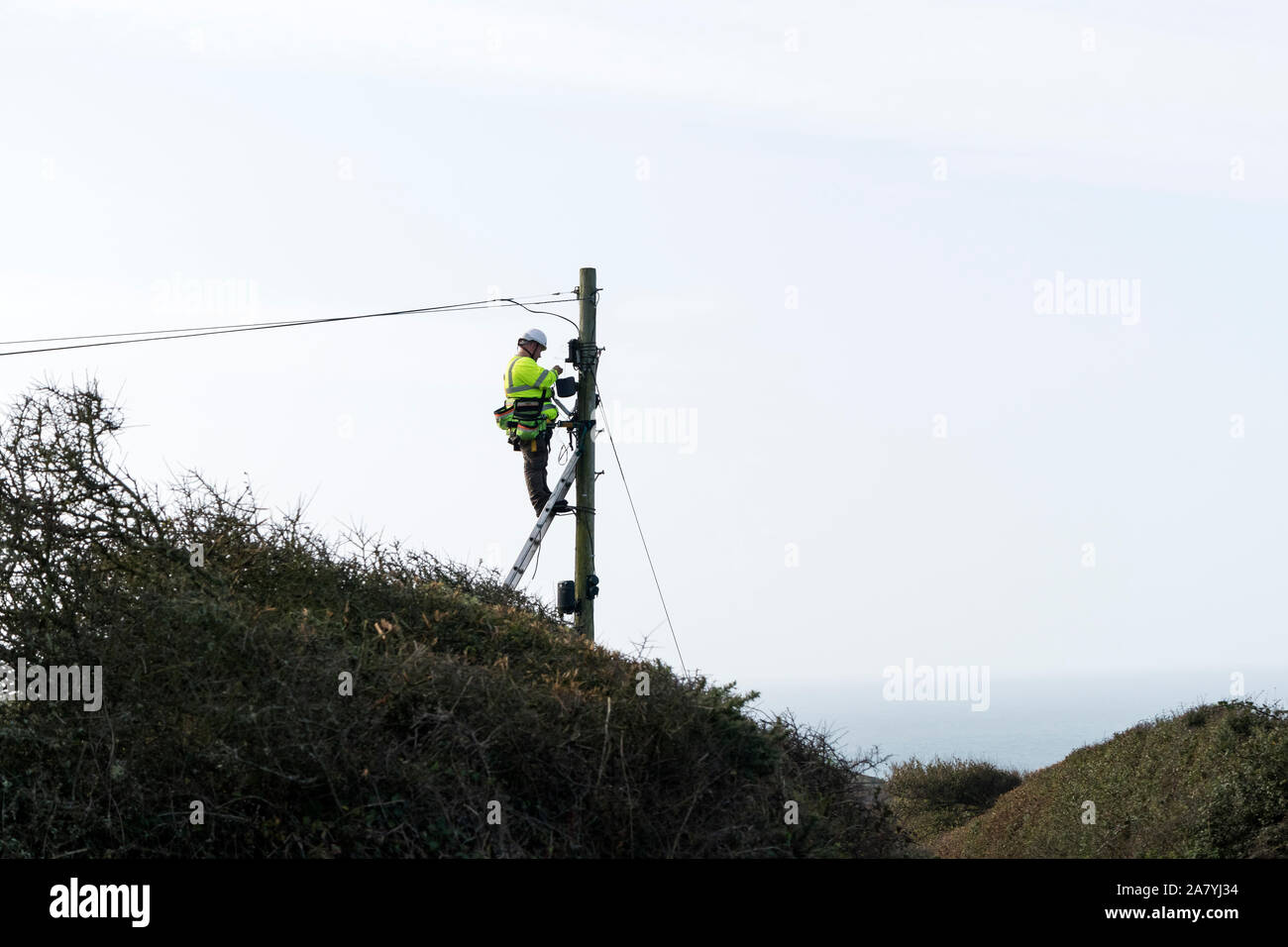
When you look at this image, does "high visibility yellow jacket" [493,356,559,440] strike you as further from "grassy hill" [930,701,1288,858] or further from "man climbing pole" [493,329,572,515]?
"grassy hill" [930,701,1288,858]

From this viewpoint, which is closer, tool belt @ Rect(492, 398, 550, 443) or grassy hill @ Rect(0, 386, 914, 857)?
grassy hill @ Rect(0, 386, 914, 857)

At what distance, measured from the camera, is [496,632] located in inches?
487

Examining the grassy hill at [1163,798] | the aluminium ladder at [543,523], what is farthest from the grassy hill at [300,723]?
the grassy hill at [1163,798]

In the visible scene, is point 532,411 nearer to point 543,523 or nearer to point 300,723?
point 543,523

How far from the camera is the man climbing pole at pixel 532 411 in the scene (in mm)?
18109

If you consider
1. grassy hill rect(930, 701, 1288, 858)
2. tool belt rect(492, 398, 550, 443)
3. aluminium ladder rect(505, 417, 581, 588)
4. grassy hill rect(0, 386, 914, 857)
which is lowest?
grassy hill rect(930, 701, 1288, 858)

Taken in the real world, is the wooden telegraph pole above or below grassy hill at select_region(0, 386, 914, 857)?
above

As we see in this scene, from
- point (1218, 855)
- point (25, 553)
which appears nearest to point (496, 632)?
point (25, 553)

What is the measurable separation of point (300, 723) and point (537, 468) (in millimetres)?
9817

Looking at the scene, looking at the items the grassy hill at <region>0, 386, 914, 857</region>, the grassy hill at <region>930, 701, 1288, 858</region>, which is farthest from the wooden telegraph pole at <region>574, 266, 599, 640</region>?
the grassy hill at <region>930, 701, 1288, 858</region>

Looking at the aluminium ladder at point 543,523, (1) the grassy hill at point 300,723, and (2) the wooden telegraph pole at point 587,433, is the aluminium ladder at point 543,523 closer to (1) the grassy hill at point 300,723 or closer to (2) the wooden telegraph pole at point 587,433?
(2) the wooden telegraph pole at point 587,433

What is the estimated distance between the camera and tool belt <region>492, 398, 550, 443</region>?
59.6 ft

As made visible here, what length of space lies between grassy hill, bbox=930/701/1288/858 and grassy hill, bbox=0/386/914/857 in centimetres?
828

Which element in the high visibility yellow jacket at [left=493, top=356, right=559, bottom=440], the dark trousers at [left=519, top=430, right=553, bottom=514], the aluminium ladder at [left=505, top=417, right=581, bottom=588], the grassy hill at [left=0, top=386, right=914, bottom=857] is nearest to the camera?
the grassy hill at [left=0, top=386, right=914, bottom=857]
